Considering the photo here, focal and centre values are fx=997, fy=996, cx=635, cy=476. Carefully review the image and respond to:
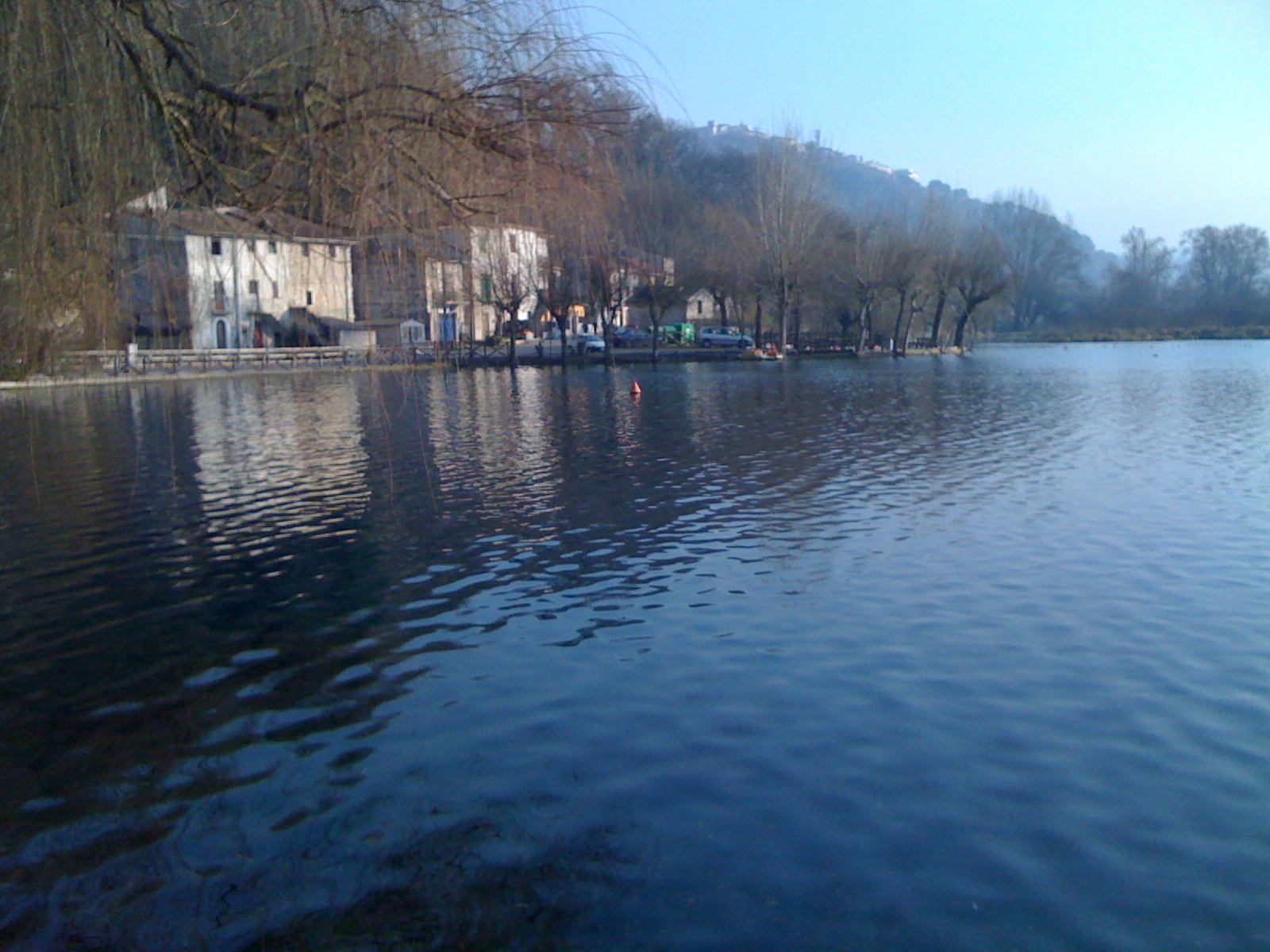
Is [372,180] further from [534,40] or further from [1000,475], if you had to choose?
[1000,475]

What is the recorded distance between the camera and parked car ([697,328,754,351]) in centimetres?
7012

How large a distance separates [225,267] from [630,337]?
70.9 meters

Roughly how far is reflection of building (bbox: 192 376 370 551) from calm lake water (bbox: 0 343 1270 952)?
0.20 m

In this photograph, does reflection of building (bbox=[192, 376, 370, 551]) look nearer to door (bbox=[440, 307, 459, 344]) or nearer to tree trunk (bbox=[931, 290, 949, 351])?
door (bbox=[440, 307, 459, 344])

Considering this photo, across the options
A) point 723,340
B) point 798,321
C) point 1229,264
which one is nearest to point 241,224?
point 798,321

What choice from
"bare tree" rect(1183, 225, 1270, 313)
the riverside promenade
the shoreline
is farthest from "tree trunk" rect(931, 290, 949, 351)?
"bare tree" rect(1183, 225, 1270, 313)

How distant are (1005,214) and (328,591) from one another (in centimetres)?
12125

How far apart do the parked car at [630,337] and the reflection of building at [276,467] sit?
39.2 m

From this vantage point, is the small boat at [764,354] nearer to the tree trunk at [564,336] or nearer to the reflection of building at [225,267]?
the tree trunk at [564,336]

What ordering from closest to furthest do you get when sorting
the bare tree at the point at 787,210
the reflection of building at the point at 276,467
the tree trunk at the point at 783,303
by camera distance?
the reflection of building at the point at 276,467 → the bare tree at the point at 787,210 → the tree trunk at the point at 783,303

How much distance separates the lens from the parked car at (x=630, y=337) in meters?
73.6

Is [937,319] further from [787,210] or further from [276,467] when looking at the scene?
[276,467]

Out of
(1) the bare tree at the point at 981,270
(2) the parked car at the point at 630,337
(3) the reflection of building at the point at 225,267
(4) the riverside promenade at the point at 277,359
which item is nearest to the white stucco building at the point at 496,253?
(3) the reflection of building at the point at 225,267

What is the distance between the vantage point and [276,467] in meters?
19.3
